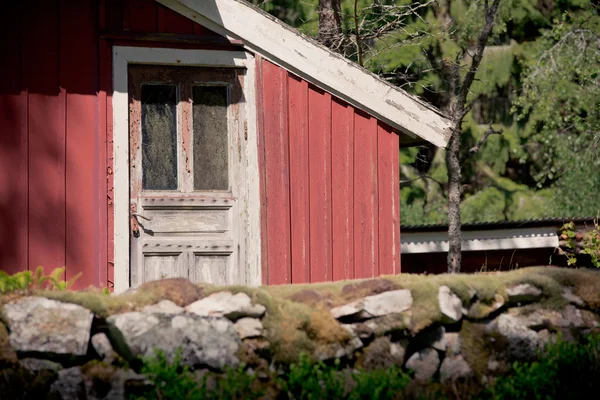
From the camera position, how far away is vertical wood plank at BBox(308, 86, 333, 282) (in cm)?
932

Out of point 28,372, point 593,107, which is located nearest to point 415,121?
point 28,372

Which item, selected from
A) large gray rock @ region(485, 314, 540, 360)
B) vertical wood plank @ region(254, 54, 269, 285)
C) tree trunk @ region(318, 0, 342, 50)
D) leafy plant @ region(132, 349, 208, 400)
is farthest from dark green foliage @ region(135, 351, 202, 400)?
tree trunk @ region(318, 0, 342, 50)

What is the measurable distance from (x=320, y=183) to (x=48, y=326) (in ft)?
11.9

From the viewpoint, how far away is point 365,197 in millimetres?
9477

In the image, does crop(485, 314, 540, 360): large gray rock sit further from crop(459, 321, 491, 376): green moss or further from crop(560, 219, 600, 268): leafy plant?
crop(560, 219, 600, 268): leafy plant

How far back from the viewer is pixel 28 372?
246 inches

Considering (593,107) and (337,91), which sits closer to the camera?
(337,91)

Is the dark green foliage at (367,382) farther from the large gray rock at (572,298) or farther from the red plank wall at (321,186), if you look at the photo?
the red plank wall at (321,186)

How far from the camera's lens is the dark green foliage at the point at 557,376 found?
6.66 metres

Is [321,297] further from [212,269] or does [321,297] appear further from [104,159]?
[104,159]

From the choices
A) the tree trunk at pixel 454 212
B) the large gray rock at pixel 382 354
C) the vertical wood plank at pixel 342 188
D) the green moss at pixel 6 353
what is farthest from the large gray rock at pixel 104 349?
the tree trunk at pixel 454 212

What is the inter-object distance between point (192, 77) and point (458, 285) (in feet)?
11.0

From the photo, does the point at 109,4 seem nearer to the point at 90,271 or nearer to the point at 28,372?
the point at 90,271

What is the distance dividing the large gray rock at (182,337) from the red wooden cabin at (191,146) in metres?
2.29
